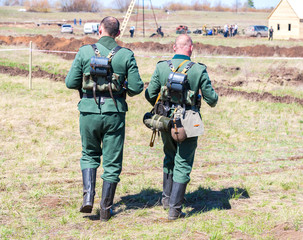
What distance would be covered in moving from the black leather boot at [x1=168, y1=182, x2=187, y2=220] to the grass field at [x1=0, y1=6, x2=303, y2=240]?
113 millimetres

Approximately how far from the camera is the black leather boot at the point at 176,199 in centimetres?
500

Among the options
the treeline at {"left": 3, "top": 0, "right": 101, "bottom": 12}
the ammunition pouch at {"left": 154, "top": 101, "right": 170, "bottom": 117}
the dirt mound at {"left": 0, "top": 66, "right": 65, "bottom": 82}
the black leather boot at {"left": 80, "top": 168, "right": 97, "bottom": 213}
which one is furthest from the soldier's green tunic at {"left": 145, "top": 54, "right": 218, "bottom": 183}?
the treeline at {"left": 3, "top": 0, "right": 101, "bottom": 12}

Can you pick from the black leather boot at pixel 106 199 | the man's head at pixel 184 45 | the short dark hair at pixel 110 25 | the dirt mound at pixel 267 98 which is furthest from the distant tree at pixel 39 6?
the black leather boot at pixel 106 199

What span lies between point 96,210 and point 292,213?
2198 millimetres

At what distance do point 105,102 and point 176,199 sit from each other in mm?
1286

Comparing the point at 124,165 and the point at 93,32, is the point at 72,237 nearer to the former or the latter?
the point at 124,165

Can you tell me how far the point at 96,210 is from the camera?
5324 mm

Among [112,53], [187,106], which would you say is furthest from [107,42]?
[187,106]

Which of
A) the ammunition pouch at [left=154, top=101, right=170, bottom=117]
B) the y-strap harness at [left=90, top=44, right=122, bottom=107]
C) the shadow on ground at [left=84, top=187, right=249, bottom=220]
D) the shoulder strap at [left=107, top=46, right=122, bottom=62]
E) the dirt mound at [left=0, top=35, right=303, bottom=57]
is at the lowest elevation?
the shadow on ground at [left=84, top=187, right=249, bottom=220]

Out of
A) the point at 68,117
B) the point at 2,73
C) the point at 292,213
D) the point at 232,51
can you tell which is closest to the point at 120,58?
the point at 292,213

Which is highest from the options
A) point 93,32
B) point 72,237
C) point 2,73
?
point 93,32

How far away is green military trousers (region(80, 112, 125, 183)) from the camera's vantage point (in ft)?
16.0

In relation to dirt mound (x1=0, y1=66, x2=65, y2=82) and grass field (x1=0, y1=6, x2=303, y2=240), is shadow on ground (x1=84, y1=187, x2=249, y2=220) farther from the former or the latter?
dirt mound (x1=0, y1=66, x2=65, y2=82)

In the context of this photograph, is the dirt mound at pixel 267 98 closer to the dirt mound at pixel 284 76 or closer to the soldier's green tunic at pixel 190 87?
the dirt mound at pixel 284 76
